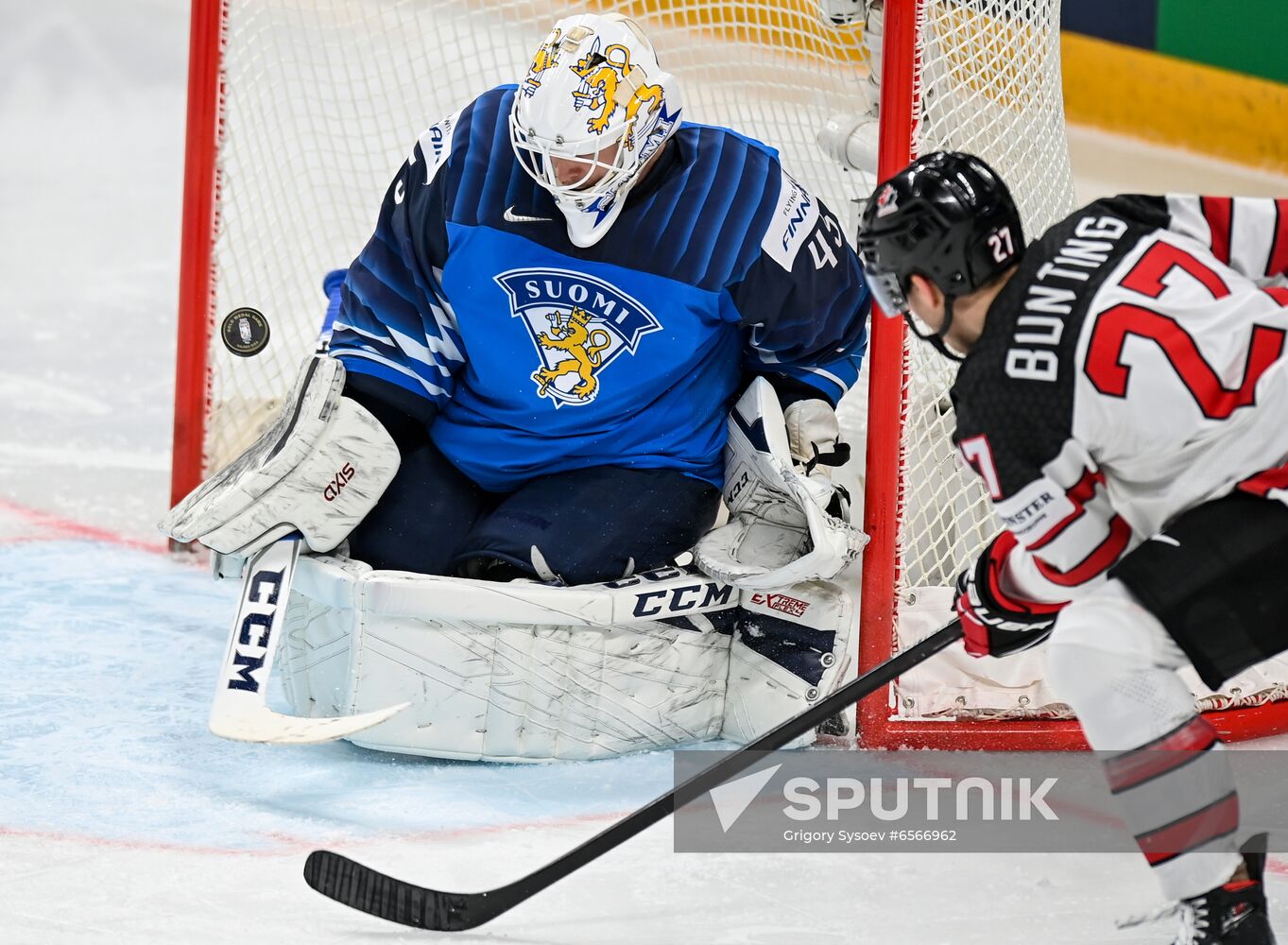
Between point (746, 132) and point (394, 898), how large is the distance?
1.77 meters

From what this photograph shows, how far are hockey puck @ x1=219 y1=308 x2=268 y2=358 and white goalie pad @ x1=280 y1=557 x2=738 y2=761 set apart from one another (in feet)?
2.99

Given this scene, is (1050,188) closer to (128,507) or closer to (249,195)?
(249,195)

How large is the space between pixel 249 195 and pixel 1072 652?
222 cm

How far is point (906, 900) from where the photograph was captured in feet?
6.14

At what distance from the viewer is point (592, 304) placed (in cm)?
237

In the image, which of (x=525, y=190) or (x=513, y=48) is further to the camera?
(x=513, y=48)

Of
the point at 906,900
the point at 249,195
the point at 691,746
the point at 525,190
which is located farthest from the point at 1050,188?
the point at 249,195

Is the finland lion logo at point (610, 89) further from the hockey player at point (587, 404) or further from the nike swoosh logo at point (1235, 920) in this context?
the nike swoosh logo at point (1235, 920)

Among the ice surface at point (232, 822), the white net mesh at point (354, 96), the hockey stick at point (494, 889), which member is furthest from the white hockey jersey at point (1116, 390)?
the white net mesh at point (354, 96)

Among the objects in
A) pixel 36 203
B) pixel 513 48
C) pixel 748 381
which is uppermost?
pixel 513 48

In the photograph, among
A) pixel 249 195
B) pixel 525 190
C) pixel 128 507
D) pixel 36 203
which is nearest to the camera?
pixel 525 190

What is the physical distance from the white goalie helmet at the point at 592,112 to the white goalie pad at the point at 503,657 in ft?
1.81

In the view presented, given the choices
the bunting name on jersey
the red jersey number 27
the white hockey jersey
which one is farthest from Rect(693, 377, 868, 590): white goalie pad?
the red jersey number 27

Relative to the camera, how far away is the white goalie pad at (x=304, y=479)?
231 centimetres
